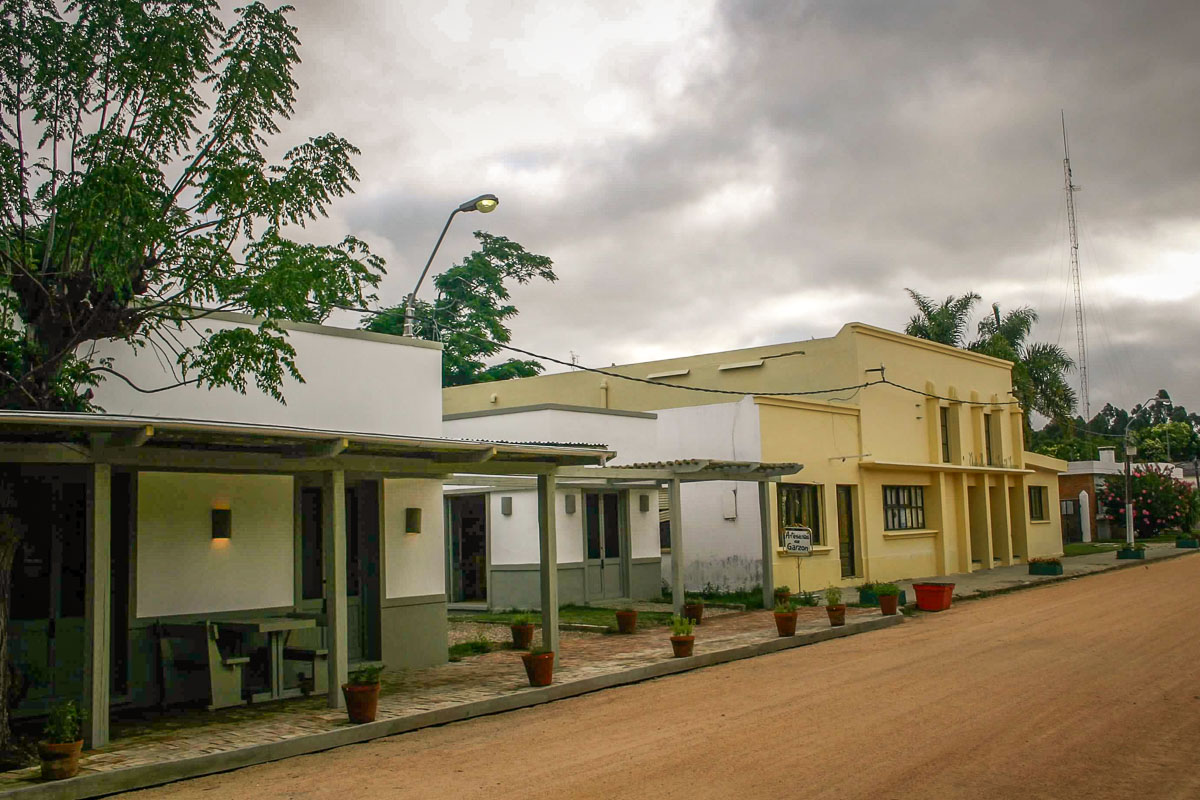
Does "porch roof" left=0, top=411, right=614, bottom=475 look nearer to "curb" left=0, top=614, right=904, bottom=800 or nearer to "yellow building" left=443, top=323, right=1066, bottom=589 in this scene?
"curb" left=0, top=614, right=904, bottom=800

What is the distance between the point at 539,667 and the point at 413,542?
286 centimetres

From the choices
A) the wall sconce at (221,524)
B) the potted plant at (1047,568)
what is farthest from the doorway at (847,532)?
the wall sconce at (221,524)

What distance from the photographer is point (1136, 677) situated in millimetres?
11188

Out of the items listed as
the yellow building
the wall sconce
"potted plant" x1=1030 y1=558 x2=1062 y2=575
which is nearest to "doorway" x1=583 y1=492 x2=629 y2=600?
the yellow building

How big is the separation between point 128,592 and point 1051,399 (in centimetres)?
3486

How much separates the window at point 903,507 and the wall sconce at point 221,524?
18.5 metres

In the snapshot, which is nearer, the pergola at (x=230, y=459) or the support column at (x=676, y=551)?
the pergola at (x=230, y=459)

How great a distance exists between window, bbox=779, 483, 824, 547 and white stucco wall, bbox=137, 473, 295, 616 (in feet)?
41.7

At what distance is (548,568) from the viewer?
13.0 metres

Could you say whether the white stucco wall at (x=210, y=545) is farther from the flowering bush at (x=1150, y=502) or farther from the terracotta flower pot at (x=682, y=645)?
the flowering bush at (x=1150, y=502)

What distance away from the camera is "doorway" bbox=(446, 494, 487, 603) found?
70.5ft

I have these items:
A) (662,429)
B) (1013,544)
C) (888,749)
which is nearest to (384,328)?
(662,429)

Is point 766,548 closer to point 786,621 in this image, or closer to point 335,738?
point 786,621

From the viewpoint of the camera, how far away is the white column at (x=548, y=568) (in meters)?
12.8
